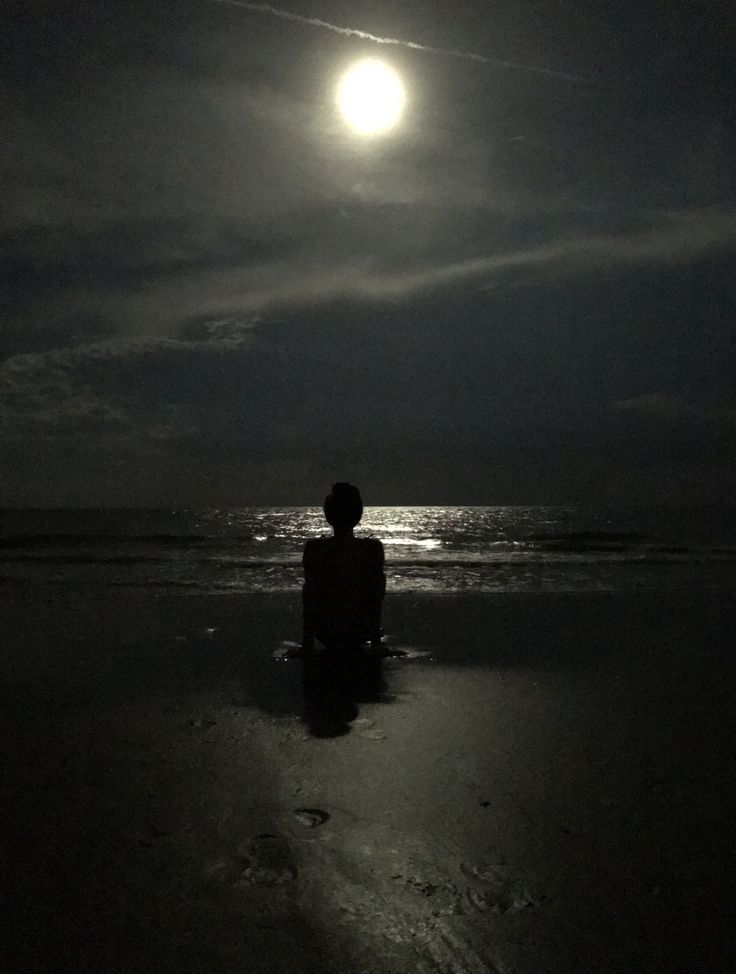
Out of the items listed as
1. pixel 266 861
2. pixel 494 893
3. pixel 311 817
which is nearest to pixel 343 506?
pixel 311 817

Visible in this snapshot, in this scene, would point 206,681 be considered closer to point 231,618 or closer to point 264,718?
point 264,718

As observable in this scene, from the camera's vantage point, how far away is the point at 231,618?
340 inches

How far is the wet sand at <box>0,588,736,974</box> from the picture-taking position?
6.95ft

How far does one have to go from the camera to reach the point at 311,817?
117 inches

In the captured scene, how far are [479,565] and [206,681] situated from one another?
1340 centimetres

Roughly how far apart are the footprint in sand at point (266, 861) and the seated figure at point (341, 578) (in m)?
3.00

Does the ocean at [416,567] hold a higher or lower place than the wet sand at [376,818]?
lower

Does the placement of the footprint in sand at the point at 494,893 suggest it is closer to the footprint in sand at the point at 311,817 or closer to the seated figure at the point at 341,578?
the footprint in sand at the point at 311,817

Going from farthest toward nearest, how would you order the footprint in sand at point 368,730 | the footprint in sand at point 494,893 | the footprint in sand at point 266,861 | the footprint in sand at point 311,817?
1. the footprint in sand at point 368,730
2. the footprint in sand at point 311,817
3. the footprint in sand at point 266,861
4. the footprint in sand at point 494,893

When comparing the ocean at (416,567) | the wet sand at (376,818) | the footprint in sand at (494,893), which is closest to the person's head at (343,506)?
the wet sand at (376,818)

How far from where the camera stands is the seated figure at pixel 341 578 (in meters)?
5.75

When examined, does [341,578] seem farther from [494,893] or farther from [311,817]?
[494,893]

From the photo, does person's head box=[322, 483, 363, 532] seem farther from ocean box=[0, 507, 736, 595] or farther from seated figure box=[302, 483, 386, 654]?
ocean box=[0, 507, 736, 595]

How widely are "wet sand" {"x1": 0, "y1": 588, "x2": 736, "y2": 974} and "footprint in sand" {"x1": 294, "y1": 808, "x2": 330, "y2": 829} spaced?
2 cm
